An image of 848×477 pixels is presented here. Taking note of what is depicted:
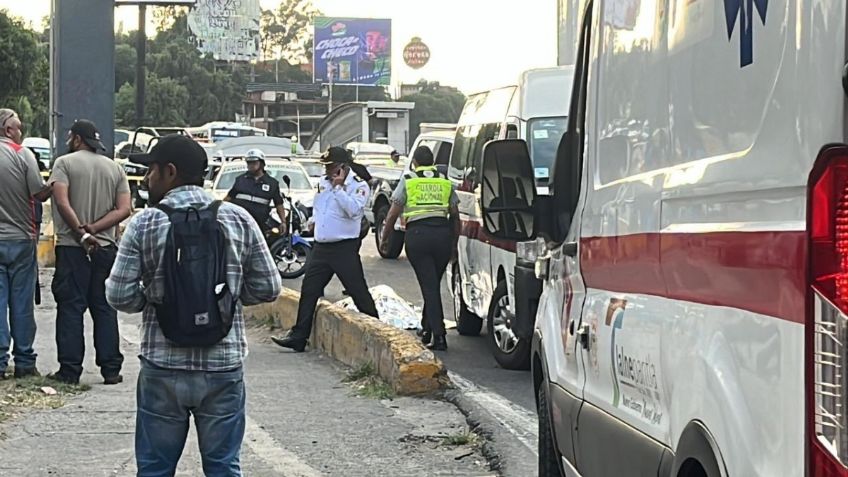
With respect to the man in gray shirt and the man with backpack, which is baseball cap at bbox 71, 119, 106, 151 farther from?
the man with backpack

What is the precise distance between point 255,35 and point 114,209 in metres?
79.6

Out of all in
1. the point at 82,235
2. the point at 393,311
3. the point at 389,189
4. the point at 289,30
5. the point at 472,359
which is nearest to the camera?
the point at 82,235

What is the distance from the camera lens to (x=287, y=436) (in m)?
7.18

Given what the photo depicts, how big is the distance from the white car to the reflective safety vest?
26.8 ft

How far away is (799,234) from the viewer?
2.35m

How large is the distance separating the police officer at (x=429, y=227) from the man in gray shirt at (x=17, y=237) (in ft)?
11.1

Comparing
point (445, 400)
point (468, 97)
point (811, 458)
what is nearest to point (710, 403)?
point (811, 458)

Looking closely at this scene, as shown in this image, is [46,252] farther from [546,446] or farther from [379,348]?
[546,446]

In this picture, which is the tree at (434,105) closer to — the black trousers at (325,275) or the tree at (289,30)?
the tree at (289,30)

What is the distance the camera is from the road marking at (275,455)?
640cm

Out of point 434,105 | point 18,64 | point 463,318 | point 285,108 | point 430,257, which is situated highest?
point 434,105

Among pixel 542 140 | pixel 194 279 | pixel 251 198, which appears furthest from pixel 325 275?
pixel 194 279

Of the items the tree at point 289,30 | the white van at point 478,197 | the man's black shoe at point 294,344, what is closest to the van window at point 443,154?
the white van at point 478,197

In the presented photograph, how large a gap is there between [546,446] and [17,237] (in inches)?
169
